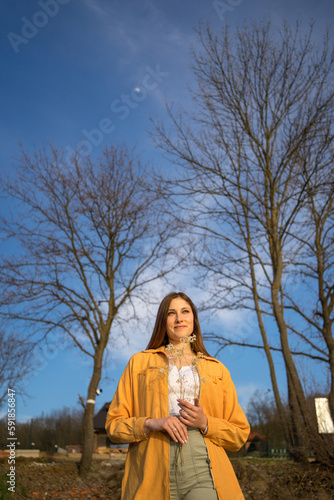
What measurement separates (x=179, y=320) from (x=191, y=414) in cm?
66

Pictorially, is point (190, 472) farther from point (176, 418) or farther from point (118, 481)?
point (118, 481)

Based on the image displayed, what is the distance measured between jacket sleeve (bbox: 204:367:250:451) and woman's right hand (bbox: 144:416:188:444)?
7.1 inches

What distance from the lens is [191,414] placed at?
2441mm

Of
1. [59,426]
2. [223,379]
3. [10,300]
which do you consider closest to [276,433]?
[59,426]

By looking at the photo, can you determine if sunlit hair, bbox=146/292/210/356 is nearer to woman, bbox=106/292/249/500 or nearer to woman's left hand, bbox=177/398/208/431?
woman, bbox=106/292/249/500

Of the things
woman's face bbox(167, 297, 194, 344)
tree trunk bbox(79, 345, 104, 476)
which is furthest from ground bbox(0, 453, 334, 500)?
woman's face bbox(167, 297, 194, 344)

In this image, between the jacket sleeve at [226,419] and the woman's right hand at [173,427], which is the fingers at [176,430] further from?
the jacket sleeve at [226,419]

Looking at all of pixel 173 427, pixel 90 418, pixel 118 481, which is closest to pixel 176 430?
pixel 173 427

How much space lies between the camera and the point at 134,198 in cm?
1359

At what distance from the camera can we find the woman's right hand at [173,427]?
7.88ft

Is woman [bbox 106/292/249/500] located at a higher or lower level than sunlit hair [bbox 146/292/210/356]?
lower

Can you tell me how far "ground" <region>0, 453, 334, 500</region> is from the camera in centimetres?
734

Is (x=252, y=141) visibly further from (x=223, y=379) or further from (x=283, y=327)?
(x=223, y=379)

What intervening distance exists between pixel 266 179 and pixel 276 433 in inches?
1084
